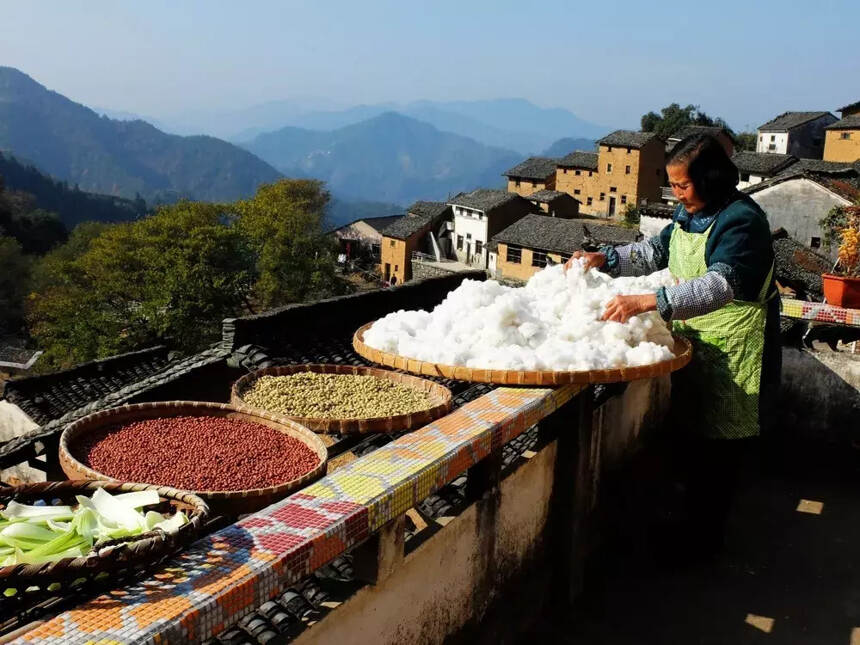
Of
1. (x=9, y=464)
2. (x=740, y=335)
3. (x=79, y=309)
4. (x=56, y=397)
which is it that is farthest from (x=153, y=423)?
(x=79, y=309)

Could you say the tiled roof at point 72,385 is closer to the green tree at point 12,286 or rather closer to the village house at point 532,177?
the green tree at point 12,286

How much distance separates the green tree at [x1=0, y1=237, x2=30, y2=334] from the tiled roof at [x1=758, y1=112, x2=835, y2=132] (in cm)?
4650

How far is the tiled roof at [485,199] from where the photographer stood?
4638 centimetres

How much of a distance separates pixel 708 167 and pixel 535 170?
5292cm

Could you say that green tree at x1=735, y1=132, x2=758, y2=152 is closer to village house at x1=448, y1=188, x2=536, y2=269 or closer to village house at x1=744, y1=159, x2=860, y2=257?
village house at x1=448, y1=188, x2=536, y2=269

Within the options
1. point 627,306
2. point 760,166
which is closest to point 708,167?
point 627,306

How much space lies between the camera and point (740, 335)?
3.65 meters

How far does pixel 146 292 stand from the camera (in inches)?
1252

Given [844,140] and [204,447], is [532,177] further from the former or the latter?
[204,447]

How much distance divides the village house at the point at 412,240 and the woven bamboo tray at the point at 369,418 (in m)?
44.3

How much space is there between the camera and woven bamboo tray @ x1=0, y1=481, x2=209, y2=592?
4.71 ft

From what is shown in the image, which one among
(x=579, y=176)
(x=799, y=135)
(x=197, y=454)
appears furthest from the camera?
(x=579, y=176)

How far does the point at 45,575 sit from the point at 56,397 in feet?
46.4

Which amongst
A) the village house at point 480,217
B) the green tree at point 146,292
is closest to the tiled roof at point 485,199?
the village house at point 480,217
